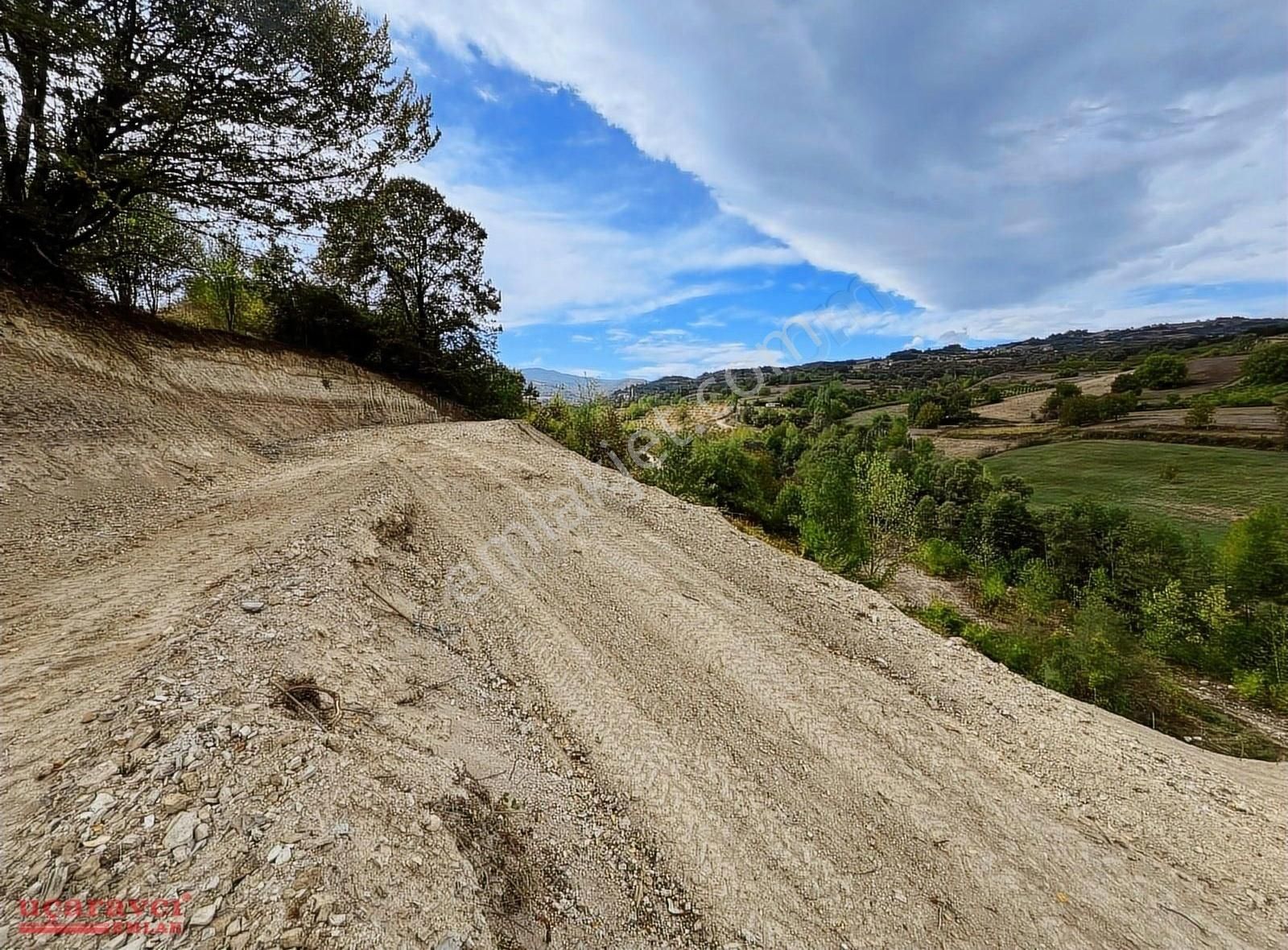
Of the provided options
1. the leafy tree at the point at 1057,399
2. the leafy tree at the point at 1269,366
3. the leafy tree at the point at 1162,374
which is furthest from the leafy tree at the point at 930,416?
the leafy tree at the point at 1269,366

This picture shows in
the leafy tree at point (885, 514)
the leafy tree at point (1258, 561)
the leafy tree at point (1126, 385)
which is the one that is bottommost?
the leafy tree at point (1258, 561)

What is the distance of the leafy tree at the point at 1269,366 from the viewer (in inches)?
2721

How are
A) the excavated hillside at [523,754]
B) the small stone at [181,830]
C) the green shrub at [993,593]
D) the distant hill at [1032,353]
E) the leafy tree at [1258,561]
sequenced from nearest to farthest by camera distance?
the small stone at [181,830] < the excavated hillside at [523,754] < the leafy tree at [1258,561] < the green shrub at [993,593] < the distant hill at [1032,353]

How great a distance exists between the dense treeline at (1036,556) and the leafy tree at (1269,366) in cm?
5128

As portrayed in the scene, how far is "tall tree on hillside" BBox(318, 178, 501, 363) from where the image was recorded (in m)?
14.7

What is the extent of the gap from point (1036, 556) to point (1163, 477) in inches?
843

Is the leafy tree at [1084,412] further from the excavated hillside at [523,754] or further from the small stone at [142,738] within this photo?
the small stone at [142,738]

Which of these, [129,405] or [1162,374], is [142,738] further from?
[1162,374]

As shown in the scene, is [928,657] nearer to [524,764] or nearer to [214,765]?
[524,764]

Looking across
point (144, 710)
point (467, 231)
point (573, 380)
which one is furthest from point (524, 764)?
point (573, 380)

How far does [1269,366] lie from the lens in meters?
70.4

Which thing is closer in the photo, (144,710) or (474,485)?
(144,710)

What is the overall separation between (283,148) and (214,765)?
1214 centimetres

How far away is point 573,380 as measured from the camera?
895 inches
